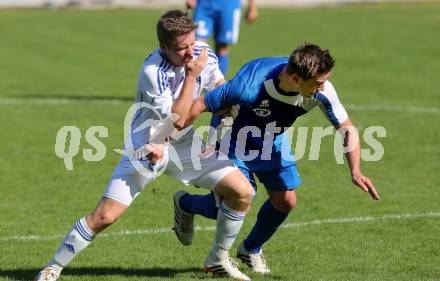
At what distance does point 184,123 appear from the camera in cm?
706

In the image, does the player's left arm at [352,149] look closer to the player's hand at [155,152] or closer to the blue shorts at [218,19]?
the player's hand at [155,152]

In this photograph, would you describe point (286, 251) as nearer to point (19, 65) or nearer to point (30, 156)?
point (30, 156)

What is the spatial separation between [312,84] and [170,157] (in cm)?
121

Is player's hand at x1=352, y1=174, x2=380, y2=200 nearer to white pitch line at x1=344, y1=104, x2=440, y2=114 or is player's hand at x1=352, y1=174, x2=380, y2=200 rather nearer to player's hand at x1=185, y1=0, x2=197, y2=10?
white pitch line at x1=344, y1=104, x2=440, y2=114

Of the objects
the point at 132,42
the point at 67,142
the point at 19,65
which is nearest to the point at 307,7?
the point at 132,42

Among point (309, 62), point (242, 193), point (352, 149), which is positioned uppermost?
point (309, 62)

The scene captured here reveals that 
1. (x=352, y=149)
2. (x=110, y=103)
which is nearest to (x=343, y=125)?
(x=352, y=149)

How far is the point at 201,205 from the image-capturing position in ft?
26.7

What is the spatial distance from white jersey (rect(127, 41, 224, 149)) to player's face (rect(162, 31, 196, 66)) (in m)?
0.12

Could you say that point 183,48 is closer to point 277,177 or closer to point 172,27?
point 172,27

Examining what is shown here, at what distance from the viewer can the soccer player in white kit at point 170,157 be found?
23.0 ft

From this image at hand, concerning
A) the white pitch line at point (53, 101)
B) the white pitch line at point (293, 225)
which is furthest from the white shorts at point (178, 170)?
the white pitch line at point (53, 101)

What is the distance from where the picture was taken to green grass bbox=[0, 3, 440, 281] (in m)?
8.08

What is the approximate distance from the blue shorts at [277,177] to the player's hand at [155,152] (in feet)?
3.05
